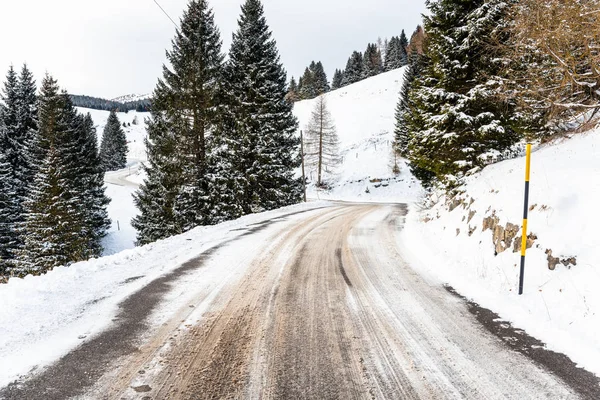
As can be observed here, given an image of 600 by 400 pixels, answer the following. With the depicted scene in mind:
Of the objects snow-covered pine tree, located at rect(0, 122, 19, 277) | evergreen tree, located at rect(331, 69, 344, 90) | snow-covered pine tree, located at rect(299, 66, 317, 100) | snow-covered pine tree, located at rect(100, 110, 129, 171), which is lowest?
snow-covered pine tree, located at rect(0, 122, 19, 277)

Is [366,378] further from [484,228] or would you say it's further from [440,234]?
[440,234]

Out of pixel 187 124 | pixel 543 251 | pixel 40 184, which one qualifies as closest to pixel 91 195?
pixel 40 184

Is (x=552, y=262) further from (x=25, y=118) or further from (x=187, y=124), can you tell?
(x=25, y=118)

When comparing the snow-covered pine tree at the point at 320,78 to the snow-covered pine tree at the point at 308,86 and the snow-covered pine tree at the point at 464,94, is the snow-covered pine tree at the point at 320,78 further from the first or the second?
the snow-covered pine tree at the point at 464,94

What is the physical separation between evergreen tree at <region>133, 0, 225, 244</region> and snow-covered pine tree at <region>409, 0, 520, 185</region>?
433 inches

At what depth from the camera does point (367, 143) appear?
47906mm

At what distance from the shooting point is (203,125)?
666 inches

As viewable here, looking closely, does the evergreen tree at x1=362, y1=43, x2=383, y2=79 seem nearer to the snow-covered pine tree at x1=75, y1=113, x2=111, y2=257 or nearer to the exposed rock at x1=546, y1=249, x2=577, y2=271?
the snow-covered pine tree at x1=75, y1=113, x2=111, y2=257

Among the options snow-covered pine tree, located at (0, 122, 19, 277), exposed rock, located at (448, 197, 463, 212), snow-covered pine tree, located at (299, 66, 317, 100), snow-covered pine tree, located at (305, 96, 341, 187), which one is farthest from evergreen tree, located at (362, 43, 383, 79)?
exposed rock, located at (448, 197, 463, 212)

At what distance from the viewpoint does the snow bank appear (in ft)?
10.1

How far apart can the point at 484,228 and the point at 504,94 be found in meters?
3.84

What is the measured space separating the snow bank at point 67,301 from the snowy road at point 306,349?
229 mm

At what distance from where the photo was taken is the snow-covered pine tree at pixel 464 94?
352 inches

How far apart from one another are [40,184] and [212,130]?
9.95 m
